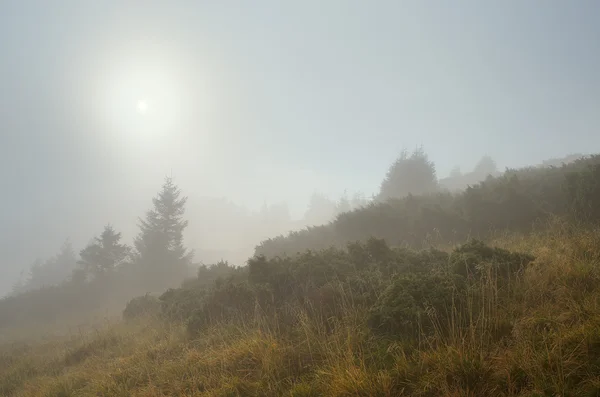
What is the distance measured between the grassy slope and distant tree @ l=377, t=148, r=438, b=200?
938 inches

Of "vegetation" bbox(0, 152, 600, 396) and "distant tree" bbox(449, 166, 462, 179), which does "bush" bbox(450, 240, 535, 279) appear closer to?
"vegetation" bbox(0, 152, 600, 396)

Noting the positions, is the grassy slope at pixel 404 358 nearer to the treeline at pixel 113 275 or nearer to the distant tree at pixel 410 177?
the treeline at pixel 113 275

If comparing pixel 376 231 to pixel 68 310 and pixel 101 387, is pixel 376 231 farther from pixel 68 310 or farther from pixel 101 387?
pixel 68 310

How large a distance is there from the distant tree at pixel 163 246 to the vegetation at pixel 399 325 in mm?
13572

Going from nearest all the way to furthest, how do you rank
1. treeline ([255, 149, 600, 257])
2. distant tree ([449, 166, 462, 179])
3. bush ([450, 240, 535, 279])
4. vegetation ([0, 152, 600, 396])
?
vegetation ([0, 152, 600, 396]) < bush ([450, 240, 535, 279]) < treeline ([255, 149, 600, 257]) < distant tree ([449, 166, 462, 179])

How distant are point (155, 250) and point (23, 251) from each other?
11506 cm

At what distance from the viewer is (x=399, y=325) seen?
13.8ft

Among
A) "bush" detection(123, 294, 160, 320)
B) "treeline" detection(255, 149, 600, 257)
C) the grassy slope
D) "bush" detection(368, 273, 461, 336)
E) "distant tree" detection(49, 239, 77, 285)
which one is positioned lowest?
"bush" detection(123, 294, 160, 320)

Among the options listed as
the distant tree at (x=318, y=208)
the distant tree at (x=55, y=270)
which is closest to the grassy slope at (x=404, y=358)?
the distant tree at (x=55, y=270)

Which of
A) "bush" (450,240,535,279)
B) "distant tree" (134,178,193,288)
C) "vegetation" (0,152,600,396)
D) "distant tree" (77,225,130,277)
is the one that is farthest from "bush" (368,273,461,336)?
"distant tree" (77,225,130,277)

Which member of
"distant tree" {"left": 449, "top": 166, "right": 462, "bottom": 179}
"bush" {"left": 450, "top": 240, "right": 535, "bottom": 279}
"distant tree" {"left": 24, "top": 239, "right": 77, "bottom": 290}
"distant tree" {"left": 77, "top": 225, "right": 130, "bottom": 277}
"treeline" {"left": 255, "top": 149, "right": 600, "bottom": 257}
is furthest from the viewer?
"distant tree" {"left": 449, "top": 166, "right": 462, "bottom": 179}

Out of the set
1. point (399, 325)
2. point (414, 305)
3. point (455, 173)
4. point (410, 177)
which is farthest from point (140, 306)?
point (455, 173)

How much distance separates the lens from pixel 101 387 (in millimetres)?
4949

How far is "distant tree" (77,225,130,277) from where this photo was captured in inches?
992
